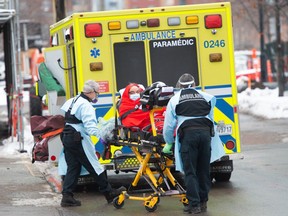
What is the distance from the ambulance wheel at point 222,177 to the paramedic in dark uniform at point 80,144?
94.7 inches

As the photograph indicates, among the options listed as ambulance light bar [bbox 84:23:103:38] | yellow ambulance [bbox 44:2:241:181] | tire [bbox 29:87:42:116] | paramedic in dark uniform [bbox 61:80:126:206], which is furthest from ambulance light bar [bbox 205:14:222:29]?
tire [bbox 29:87:42:116]

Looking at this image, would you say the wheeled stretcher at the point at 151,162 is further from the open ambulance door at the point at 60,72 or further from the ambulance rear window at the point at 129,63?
the open ambulance door at the point at 60,72

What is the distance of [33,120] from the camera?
1198 centimetres

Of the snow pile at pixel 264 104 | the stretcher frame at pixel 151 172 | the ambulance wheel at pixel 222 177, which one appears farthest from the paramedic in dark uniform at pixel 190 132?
the snow pile at pixel 264 104

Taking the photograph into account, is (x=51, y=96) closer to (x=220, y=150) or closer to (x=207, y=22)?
(x=207, y=22)

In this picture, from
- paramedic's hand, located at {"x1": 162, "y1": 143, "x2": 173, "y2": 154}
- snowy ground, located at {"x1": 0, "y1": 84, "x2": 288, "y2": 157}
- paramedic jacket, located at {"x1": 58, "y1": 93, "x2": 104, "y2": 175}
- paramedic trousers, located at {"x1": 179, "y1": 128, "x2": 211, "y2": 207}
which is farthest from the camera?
snowy ground, located at {"x1": 0, "y1": 84, "x2": 288, "y2": 157}

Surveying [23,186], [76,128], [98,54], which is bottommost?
[23,186]

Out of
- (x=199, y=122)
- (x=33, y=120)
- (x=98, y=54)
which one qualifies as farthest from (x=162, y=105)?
(x=33, y=120)

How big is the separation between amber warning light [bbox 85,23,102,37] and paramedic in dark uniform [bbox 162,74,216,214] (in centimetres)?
223

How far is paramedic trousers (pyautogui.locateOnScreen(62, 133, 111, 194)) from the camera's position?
10.6 m

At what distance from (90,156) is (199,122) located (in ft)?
5.65

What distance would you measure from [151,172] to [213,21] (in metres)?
2.70

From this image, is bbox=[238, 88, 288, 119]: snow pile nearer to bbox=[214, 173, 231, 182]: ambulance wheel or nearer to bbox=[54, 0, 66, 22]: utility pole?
bbox=[54, 0, 66, 22]: utility pole

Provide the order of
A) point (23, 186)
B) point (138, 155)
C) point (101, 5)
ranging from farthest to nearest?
point (101, 5), point (23, 186), point (138, 155)
